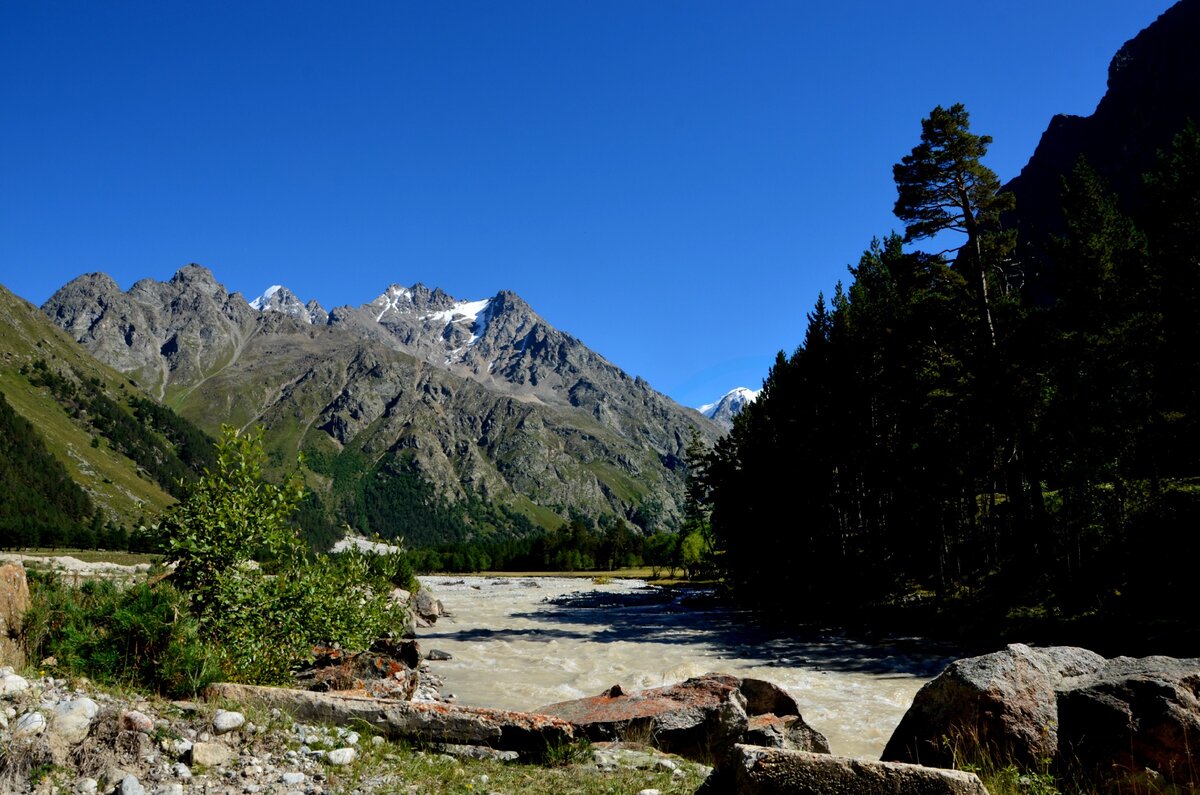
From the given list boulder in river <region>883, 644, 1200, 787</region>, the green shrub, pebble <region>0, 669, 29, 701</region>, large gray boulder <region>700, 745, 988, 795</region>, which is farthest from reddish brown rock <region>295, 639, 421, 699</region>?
boulder in river <region>883, 644, 1200, 787</region>

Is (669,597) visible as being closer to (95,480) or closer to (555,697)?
(555,697)

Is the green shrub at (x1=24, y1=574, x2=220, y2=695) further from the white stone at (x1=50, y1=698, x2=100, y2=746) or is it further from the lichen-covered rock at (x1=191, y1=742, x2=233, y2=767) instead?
the lichen-covered rock at (x1=191, y1=742, x2=233, y2=767)

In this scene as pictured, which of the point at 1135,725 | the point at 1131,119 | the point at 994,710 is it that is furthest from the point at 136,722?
the point at 1131,119

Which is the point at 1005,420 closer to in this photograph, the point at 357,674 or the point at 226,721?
the point at 357,674

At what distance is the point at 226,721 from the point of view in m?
7.55

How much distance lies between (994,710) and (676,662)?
60.0 feet

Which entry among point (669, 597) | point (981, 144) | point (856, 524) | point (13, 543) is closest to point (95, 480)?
point (13, 543)

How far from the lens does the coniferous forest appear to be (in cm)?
2658

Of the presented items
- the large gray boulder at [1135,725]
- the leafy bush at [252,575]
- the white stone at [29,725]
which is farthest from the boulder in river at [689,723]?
the white stone at [29,725]

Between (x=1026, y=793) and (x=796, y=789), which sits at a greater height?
(x=796, y=789)

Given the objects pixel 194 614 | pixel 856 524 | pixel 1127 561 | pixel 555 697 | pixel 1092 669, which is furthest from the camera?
pixel 856 524

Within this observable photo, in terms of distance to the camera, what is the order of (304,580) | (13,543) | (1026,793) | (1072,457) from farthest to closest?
(13,543) → (1072,457) → (304,580) → (1026,793)

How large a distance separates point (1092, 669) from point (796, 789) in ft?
20.0

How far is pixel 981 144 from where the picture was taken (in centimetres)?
3028
